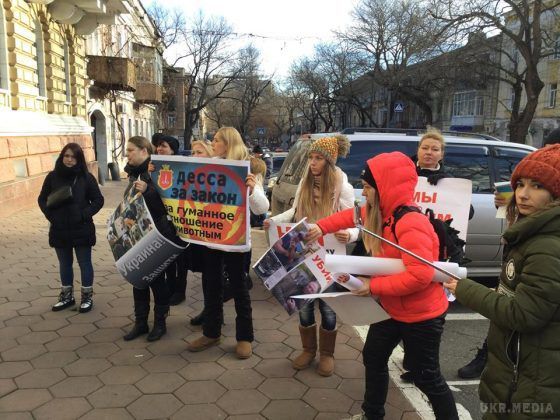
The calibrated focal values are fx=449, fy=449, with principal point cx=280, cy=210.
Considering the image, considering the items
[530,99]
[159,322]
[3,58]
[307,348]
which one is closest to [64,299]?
A: [159,322]

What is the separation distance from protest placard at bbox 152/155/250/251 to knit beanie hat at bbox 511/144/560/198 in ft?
6.60

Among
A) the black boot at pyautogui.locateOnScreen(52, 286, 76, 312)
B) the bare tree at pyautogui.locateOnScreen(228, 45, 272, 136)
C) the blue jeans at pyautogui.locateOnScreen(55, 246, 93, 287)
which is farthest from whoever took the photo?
the bare tree at pyautogui.locateOnScreen(228, 45, 272, 136)

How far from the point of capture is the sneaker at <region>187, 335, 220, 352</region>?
3.75 metres

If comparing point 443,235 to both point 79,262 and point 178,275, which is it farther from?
point 79,262

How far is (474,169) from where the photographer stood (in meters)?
5.40

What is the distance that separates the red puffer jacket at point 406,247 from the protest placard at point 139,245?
1.89 meters

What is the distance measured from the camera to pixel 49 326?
4.20 m

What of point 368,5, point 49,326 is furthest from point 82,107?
point 368,5

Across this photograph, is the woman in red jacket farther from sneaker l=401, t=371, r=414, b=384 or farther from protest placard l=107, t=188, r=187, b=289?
protest placard l=107, t=188, r=187, b=289

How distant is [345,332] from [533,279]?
9.18ft

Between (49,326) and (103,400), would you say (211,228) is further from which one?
(49,326)

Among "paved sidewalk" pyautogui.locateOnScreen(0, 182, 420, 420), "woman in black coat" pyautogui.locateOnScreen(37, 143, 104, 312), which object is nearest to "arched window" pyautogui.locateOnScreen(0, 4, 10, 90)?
"paved sidewalk" pyautogui.locateOnScreen(0, 182, 420, 420)

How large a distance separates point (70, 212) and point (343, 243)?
9.00 ft

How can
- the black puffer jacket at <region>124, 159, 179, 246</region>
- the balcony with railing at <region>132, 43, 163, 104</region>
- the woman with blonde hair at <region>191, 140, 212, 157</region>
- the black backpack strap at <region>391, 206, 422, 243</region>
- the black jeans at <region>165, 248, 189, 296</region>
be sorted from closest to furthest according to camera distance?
the black backpack strap at <region>391, 206, 422, 243</region> → the black puffer jacket at <region>124, 159, 179, 246</region> → the woman with blonde hair at <region>191, 140, 212, 157</region> → the black jeans at <region>165, 248, 189, 296</region> → the balcony with railing at <region>132, 43, 163, 104</region>
